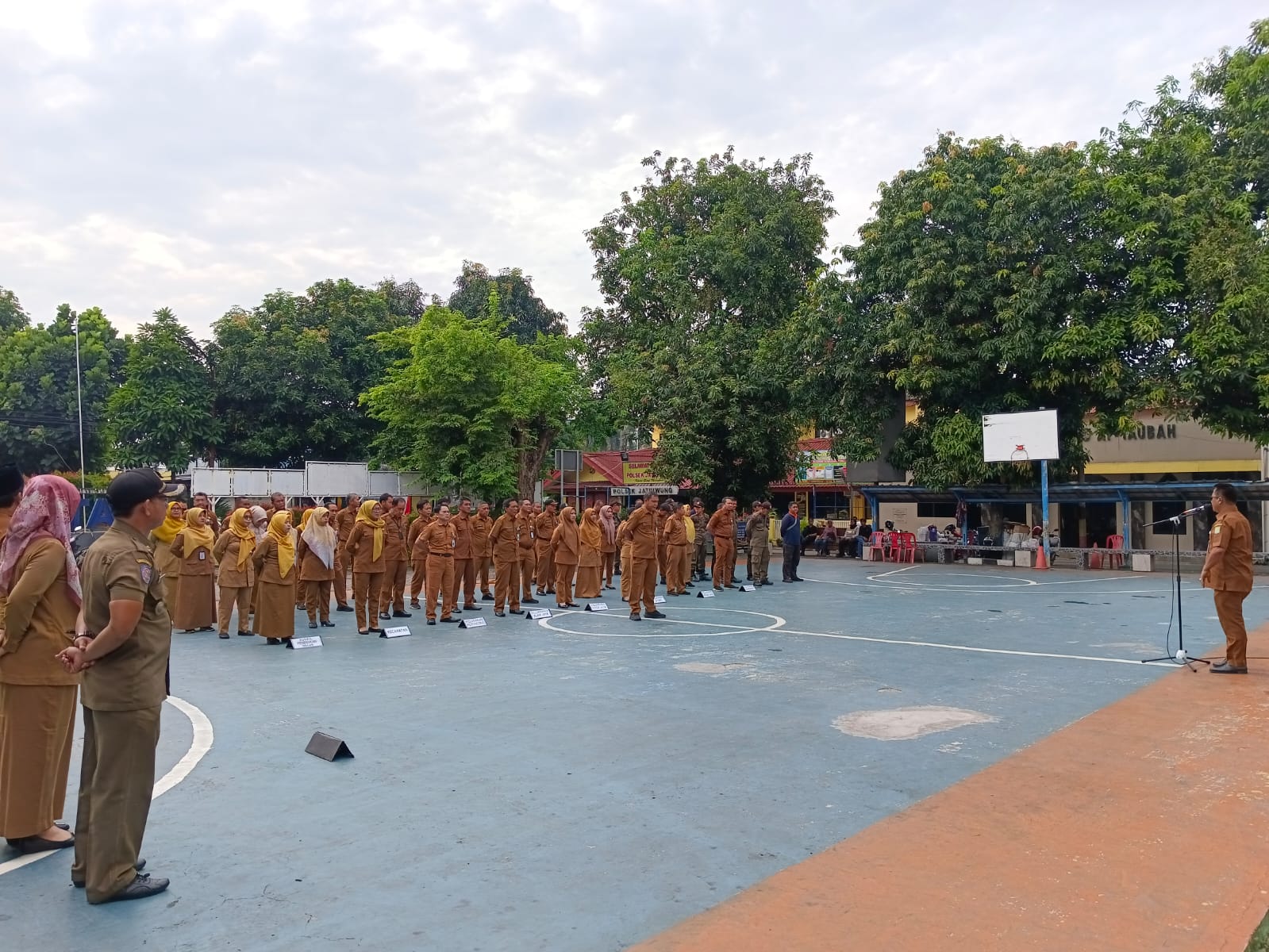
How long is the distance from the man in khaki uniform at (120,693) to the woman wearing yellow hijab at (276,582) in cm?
767

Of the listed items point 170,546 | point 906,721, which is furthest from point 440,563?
point 906,721

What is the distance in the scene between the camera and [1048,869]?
14.5 ft

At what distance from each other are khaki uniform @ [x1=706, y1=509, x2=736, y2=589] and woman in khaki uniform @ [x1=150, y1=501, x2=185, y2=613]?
1002 cm

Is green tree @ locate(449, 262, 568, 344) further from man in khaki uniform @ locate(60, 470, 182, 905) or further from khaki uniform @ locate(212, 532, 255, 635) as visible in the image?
man in khaki uniform @ locate(60, 470, 182, 905)

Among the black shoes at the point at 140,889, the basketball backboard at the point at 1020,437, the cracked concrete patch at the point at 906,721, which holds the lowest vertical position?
the cracked concrete patch at the point at 906,721

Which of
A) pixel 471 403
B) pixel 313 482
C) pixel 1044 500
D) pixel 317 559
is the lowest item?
pixel 317 559

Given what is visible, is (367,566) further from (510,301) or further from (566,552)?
(510,301)

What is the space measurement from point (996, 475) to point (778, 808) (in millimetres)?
22631

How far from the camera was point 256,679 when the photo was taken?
942 centimetres

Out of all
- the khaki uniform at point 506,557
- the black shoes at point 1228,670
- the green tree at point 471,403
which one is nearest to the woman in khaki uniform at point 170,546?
the khaki uniform at point 506,557

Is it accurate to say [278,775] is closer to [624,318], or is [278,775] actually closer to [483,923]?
[483,923]

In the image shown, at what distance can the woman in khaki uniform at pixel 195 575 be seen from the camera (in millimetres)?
12860

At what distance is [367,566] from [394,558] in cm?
71

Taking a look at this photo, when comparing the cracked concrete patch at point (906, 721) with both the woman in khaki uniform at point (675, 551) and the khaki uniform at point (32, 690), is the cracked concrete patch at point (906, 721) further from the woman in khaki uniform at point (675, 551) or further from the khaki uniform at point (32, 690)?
the woman in khaki uniform at point (675, 551)
